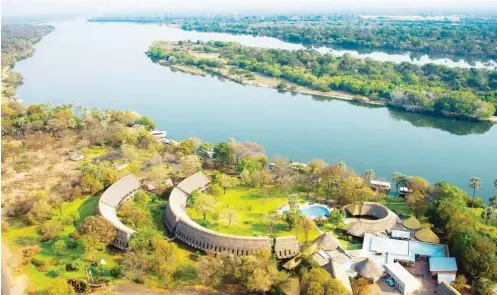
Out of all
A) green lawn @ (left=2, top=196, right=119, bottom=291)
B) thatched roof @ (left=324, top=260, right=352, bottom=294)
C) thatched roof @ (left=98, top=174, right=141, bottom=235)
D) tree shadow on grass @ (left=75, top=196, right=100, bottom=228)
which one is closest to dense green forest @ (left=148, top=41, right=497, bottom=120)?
thatched roof @ (left=324, top=260, right=352, bottom=294)

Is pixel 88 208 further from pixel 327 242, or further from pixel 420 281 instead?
pixel 420 281

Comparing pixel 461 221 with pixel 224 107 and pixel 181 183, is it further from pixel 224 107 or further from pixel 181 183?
pixel 224 107

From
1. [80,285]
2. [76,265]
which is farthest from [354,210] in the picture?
[76,265]

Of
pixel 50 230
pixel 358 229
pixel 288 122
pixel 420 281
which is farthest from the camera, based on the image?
pixel 288 122

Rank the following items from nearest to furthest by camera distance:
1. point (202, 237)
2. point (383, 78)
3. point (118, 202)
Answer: point (202, 237) → point (118, 202) → point (383, 78)

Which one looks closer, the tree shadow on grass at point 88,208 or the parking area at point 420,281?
the parking area at point 420,281

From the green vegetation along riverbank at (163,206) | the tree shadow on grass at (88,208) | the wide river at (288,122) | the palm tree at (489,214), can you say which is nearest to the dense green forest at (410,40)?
the wide river at (288,122)

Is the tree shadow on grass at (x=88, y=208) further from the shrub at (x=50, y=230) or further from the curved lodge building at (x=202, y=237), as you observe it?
the curved lodge building at (x=202, y=237)

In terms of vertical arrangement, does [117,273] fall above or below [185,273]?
above
